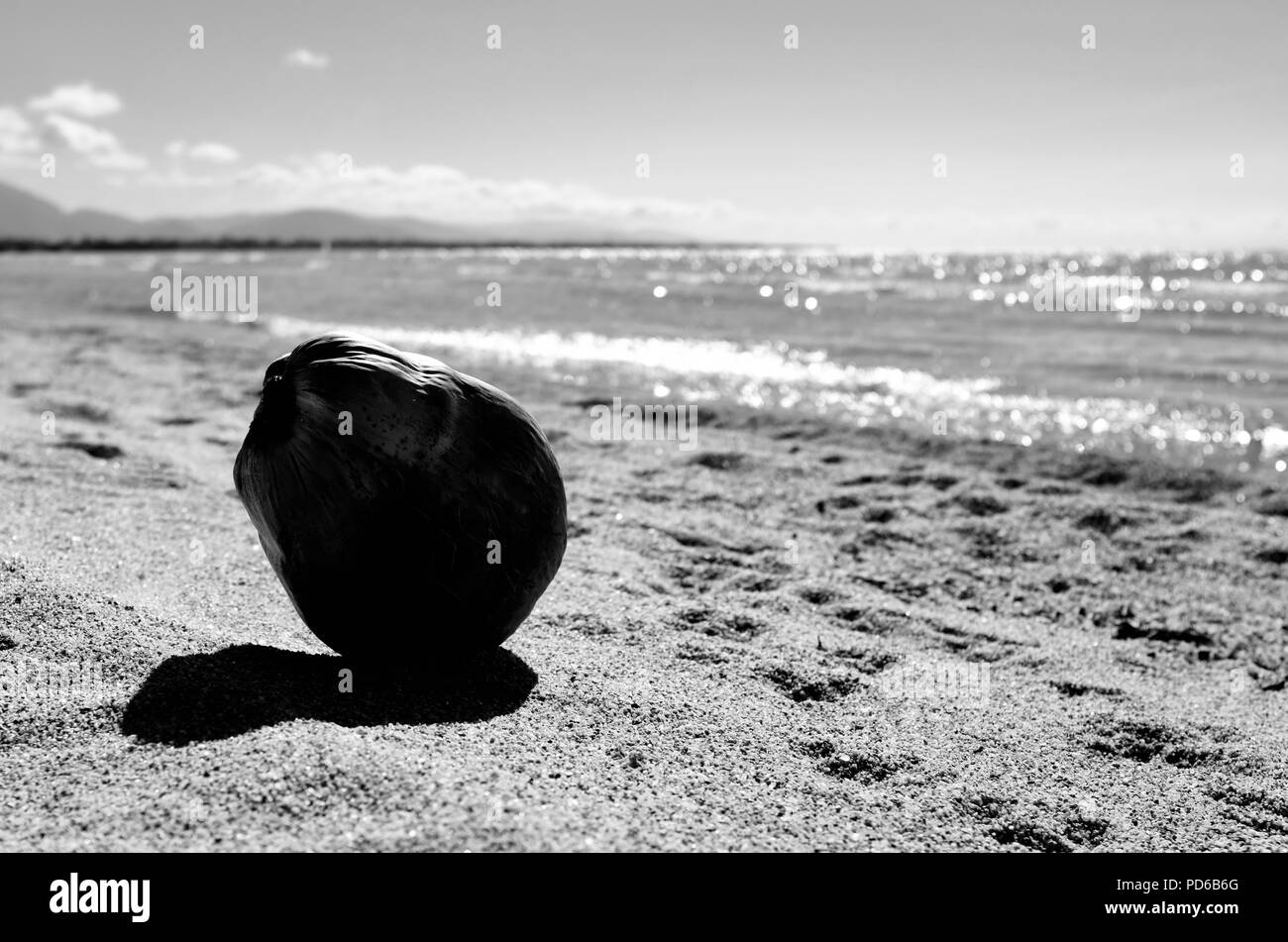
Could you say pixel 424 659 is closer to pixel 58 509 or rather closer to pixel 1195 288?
pixel 58 509

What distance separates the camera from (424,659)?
2.94 metres

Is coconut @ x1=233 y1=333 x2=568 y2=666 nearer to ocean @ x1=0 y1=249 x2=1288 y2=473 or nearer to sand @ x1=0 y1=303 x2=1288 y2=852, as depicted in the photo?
sand @ x1=0 y1=303 x2=1288 y2=852

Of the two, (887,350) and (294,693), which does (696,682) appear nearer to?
(294,693)

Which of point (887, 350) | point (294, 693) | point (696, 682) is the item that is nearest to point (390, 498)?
point (294, 693)

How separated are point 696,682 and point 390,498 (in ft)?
3.77

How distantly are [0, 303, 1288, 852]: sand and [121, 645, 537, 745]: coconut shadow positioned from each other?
1 centimetres

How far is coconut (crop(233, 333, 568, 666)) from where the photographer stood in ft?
8.96

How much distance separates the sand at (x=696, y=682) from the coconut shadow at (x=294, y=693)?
0.04 feet

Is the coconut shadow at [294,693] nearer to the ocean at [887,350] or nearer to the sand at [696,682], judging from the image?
the sand at [696,682]

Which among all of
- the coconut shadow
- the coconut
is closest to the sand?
the coconut shadow

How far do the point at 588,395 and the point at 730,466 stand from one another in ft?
10.7

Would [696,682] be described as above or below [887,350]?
below

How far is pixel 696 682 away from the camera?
10.5 feet

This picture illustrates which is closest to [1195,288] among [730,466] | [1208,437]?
[1208,437]
